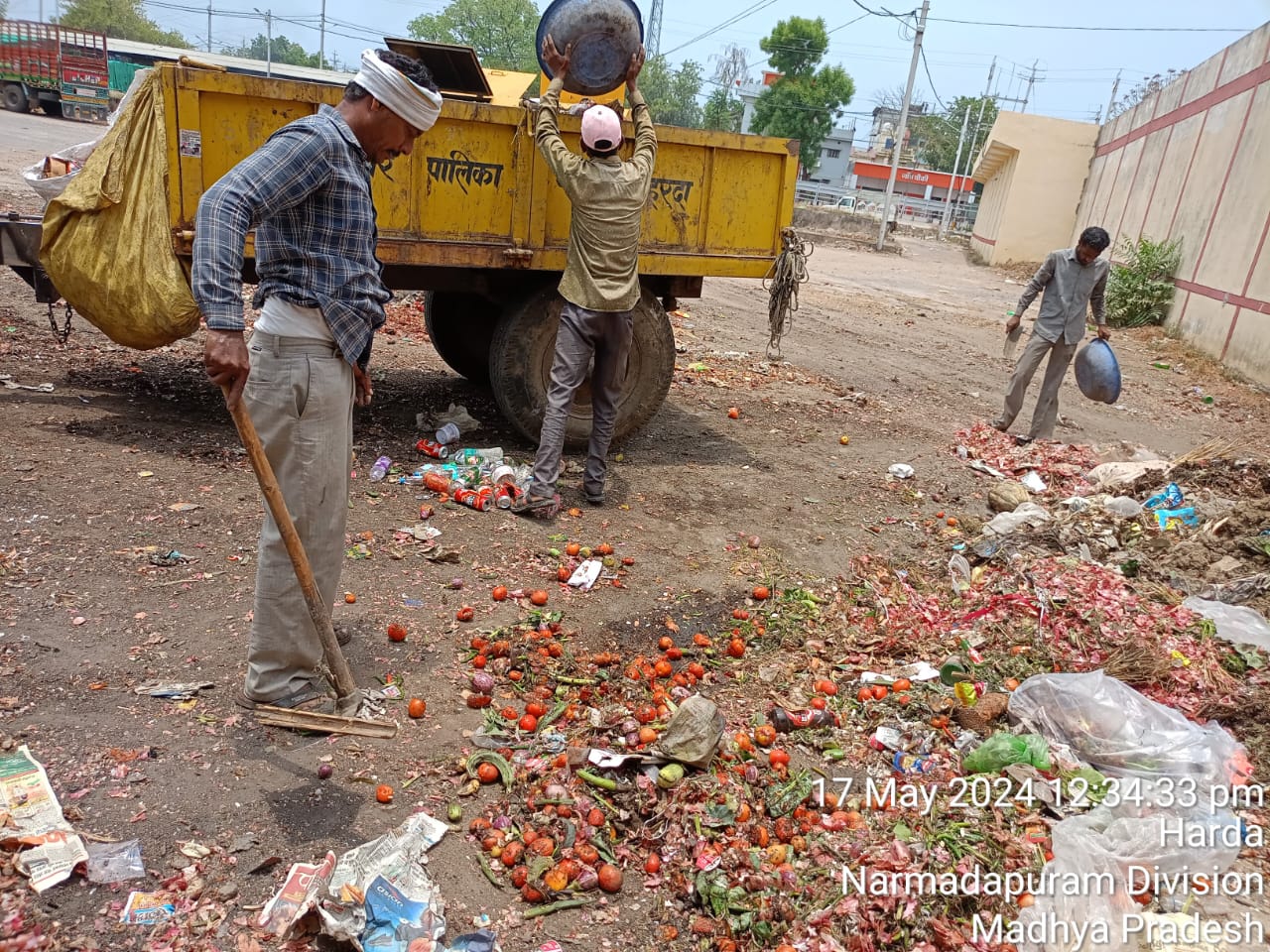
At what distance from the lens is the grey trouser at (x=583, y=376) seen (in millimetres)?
5090

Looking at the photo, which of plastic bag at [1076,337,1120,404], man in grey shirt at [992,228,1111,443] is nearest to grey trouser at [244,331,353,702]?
man in grey shirt at [992,228,1111,443]

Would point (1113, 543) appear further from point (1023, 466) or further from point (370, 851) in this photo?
point (370, 851)

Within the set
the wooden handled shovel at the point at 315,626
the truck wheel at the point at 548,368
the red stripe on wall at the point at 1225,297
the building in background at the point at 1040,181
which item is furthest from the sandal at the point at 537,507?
the building in background at the point at 1040,181

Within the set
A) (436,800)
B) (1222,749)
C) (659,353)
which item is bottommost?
(436,800)

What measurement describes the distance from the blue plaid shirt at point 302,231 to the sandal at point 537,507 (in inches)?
83.7

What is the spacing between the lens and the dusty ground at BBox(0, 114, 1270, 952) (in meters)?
2.67

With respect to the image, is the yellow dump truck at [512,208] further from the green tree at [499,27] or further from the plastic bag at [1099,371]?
the green tree at [499,27]

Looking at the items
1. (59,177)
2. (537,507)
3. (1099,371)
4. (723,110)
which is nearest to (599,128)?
(537,507)

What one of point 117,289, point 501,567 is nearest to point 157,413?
point 117,289

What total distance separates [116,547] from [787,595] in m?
3.19

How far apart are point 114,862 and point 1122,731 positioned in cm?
328

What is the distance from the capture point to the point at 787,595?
4480mm

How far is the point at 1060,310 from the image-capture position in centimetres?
729

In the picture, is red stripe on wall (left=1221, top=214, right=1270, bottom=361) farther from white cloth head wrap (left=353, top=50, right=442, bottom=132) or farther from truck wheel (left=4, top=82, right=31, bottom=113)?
truck wheel (left=4, top=82, right=31, bottom=113)
